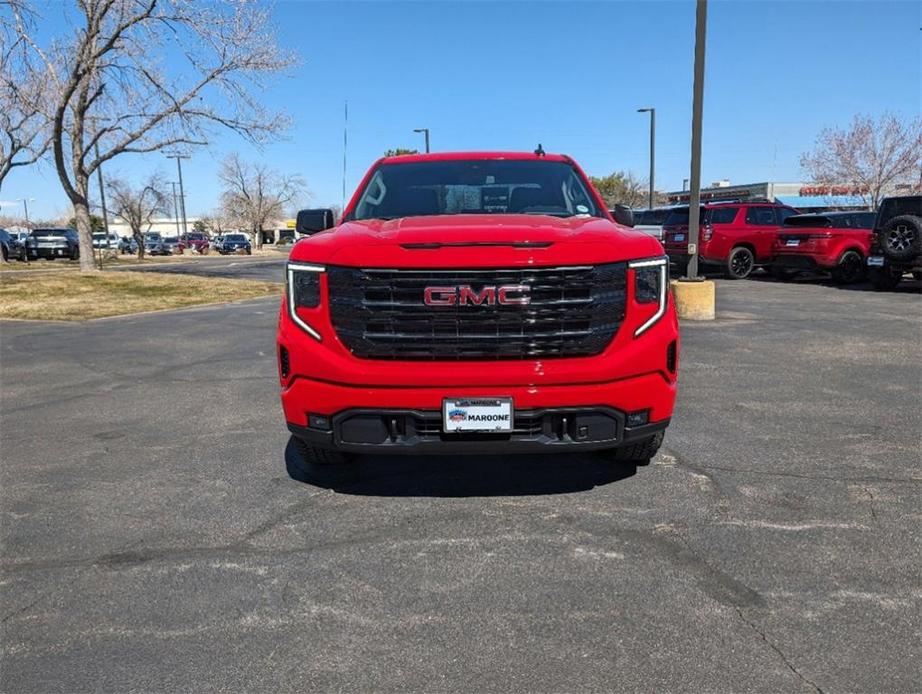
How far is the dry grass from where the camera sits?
14.5 meters

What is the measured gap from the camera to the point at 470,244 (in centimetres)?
344

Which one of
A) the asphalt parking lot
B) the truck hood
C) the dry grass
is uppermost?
the truck hood

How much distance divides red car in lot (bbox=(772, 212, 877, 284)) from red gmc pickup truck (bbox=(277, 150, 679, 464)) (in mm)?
16010

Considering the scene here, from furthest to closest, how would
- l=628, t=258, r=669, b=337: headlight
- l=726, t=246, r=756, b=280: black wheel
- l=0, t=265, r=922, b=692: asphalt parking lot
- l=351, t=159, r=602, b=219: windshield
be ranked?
1. l=726, t=246, r=756, b=280: black wheel
2. l=351, t=159, r=602, b=219: windshield
3. l=628, t=258, r=669, b=337: headlight
4. l=0, t=265, r=922, b=692: asphalt parking lot

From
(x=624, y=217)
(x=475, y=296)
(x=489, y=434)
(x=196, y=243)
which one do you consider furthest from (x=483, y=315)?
(x=196, y=243)

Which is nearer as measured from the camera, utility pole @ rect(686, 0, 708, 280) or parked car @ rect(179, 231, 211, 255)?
utility pole @ rect(686, 0, 708, 280)

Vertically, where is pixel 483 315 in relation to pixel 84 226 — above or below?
below

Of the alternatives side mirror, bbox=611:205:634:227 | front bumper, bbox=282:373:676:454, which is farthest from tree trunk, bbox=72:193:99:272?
front bumper, bbox=282:373:676:454

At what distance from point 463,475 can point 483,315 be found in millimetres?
1326

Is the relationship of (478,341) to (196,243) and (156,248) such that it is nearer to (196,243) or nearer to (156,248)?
(156,248)

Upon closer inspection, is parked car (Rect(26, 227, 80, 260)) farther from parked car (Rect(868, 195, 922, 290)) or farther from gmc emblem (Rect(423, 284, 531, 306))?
gmc emblem (Rect(423, 284, 531, 306))

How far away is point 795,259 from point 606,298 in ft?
54.5

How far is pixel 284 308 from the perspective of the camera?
12.5 ft

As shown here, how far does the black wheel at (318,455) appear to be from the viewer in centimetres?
412
